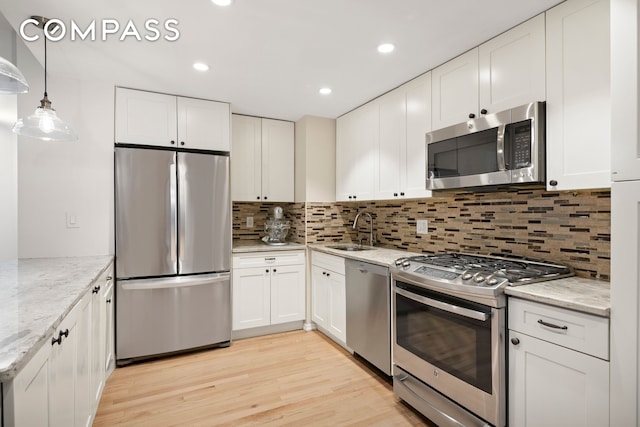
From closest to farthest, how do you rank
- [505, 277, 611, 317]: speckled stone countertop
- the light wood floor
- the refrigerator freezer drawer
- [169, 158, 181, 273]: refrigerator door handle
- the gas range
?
1. [505, 277, 611, 317]: speckled stone countertop
2. the gas range
3. the light wood floor
4. the refrigerator freezer drawer
5. [169, 158, 181, 273]: refrigerator door handle

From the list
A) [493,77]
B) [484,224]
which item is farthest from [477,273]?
[493,77]

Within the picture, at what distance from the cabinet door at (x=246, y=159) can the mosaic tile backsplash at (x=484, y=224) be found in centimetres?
34

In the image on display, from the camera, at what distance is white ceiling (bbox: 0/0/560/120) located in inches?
68.1

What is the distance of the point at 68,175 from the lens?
2625 millimetres

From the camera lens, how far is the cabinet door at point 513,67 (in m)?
1.76

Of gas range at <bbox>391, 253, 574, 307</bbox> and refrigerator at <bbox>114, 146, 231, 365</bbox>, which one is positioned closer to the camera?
gas range at <bbox>391, 253, 574, 307</bbox>

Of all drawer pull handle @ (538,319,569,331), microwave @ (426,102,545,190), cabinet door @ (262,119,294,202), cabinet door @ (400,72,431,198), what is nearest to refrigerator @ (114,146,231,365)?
cabinet door @ (262,119,294,202)

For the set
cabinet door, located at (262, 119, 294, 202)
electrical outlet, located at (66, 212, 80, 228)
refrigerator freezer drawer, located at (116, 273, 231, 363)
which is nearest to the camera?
electrical outlet, located at (66, 212, 80, 228)

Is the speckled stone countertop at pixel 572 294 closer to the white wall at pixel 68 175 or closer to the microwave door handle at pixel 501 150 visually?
the microwave door handle at pixel 501 150

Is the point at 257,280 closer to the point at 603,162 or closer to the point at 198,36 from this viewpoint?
the point at 198,36

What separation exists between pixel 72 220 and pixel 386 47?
2.78 m

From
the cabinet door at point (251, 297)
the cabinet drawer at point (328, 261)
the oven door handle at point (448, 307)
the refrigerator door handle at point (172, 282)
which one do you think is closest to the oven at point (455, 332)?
the oven door handle at point (448, 307)

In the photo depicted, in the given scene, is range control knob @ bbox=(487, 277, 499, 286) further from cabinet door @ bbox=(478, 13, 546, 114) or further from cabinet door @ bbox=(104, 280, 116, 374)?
cabinet door @ bbox=(104, 280, 116, 374)

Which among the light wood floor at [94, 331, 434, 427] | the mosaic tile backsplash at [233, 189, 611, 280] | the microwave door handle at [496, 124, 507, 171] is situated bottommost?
the light wood floor at [94, 331, 434, 427]
